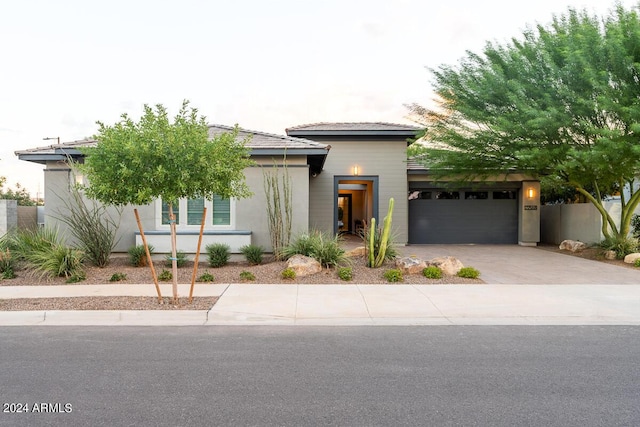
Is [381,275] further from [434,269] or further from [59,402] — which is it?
[59,402]

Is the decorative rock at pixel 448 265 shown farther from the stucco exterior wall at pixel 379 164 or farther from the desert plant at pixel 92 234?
the desert plant at pixel 92 234

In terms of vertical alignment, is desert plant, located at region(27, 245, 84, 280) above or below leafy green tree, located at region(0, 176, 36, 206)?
below

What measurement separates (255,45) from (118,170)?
10.5 m

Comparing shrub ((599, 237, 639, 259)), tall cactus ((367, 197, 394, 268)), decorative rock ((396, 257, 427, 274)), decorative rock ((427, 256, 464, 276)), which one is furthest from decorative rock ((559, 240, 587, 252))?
tall cactus ((367, 197, 394, 268))

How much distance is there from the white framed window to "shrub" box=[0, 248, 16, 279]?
372 cm

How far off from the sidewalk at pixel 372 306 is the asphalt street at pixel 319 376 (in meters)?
0.45

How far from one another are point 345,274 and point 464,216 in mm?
11685

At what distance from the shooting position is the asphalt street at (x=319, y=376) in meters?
3.68

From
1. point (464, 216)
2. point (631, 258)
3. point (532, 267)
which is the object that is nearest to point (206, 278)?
point (532, 267)

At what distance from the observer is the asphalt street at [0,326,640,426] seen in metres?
3.68

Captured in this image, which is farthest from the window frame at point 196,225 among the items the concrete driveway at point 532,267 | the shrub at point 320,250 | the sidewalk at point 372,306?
the concrete driveway at point 532,267

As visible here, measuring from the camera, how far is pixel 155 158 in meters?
7.20

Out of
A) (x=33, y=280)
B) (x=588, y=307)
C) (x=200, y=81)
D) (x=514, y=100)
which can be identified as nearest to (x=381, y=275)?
(x=588, y=307)

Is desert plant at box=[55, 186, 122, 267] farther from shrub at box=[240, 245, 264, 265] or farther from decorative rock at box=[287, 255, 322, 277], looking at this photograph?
decorative rock at box=[287, 255, 322, 277]
